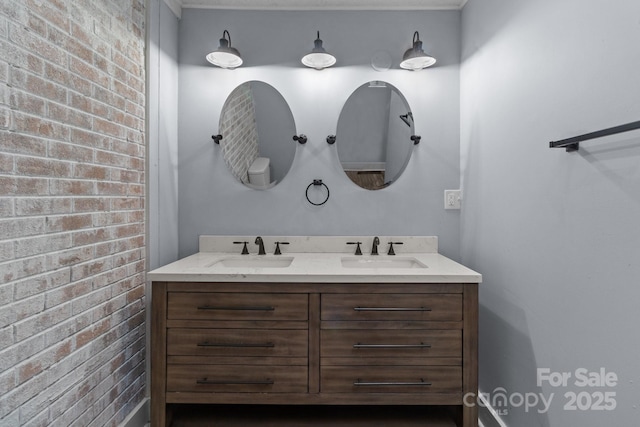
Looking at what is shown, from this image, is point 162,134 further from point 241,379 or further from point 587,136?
point 587,136

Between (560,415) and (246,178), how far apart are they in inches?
75.1

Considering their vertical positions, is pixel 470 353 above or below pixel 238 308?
below

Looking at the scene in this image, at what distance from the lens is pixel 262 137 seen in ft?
7.22

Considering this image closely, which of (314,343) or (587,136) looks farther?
(314,343)

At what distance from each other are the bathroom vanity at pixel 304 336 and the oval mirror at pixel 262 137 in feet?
2.69

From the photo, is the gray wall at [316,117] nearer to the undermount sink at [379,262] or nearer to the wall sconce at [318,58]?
the wall sconce at [318,58]

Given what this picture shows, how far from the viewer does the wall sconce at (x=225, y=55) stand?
2045 mm

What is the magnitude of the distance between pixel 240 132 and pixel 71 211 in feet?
3.67

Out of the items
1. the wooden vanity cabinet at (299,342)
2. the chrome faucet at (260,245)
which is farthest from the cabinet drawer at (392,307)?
the chrome faucet at (260,245)

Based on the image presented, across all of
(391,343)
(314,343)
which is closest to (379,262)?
(391,343)

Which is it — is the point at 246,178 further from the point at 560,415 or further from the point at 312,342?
the point at 560,415

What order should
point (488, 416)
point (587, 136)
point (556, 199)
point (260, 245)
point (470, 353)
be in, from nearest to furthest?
point (587, 136), point (556, 199), point (470, 353), point (488, 416), point (260, 245)

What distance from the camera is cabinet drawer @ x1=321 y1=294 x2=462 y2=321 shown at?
1546 millimetres

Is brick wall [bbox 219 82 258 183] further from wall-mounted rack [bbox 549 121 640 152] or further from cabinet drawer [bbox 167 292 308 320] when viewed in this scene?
wall-mounted rack [bbox 549 121 640 152]
